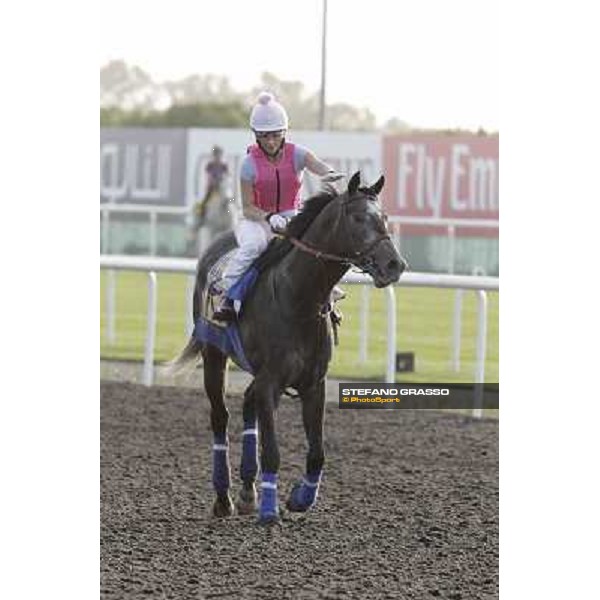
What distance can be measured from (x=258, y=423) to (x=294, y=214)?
0.87 metres

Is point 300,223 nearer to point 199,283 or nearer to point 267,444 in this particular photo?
point 199,283

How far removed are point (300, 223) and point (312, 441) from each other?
0.84m

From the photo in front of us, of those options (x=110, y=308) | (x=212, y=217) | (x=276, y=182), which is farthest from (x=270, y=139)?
(x=212, y=217)

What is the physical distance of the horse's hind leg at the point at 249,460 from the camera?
22.4 feet

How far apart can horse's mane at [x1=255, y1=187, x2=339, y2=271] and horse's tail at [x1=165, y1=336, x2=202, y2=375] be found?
0.66 metres

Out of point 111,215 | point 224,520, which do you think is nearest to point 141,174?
point 111,215

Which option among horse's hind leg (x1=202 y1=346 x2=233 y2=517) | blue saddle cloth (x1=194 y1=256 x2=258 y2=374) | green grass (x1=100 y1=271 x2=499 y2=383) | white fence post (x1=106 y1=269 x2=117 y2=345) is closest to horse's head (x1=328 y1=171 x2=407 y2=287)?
blue saddle cloth (x1=194 y1=256 x2=258 y2=374)

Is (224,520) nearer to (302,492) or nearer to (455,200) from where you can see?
(302,492)

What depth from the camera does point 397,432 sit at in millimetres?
9594

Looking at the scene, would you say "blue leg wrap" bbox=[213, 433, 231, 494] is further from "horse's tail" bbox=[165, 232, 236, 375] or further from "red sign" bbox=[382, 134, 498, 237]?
"red sign" bbox=[382, 134, 498, 237]

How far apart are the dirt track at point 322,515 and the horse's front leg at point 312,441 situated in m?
0.11

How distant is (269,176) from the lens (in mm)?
6324

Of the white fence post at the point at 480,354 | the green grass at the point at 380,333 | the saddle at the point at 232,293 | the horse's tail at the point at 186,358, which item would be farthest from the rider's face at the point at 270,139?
the green grass at the point at 380,333

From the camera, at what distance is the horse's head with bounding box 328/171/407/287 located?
19.6ft
